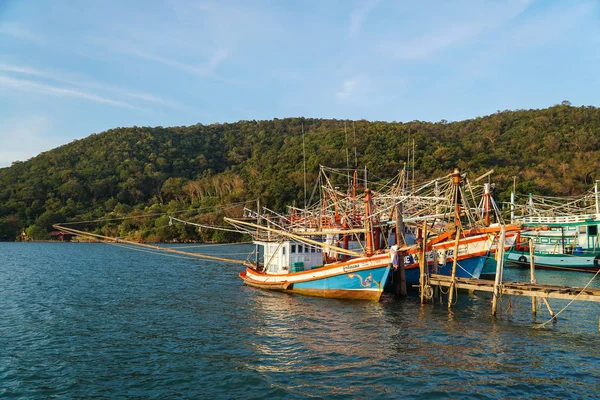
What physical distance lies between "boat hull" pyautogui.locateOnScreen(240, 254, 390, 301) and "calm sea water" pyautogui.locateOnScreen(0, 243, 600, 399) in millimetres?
1070

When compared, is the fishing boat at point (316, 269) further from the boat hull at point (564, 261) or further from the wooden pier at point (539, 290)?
the boat hull at point (564, 261)

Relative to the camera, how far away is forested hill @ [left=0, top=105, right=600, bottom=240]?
11202 cm

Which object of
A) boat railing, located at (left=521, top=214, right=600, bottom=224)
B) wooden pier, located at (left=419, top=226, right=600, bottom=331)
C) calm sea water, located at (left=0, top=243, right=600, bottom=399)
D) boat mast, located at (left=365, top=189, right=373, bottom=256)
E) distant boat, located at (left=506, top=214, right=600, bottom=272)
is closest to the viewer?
calm sea water, located at (left=0, top=243, right=600, bottom=399)

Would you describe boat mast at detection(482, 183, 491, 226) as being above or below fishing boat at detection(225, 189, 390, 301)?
above

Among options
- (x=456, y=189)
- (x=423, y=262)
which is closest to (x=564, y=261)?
(x=456, y=189)

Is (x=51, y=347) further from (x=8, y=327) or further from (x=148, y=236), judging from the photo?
(x=148, y=236)

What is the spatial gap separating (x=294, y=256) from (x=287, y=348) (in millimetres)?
14212

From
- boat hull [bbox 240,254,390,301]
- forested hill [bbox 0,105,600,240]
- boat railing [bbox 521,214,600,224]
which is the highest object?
forested hill [bbox 0,105,600,240]

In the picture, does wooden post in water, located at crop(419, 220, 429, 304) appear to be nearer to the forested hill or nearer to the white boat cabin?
the white boat cabin

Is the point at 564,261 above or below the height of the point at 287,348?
above

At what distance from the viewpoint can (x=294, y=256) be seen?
33.7 m

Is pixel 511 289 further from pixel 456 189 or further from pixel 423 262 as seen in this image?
pixel 456 189

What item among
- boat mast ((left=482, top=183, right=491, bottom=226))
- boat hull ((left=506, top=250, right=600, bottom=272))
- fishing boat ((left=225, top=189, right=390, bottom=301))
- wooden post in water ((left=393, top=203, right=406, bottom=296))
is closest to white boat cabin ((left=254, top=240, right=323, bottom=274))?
fishing boat ((left=225, top=189, right=390, bottom=301))

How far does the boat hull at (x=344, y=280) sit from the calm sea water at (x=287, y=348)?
107cm
